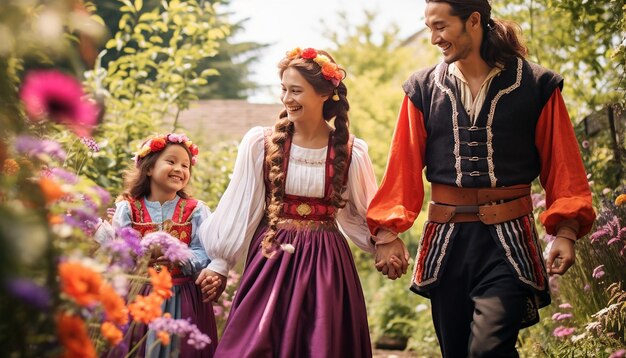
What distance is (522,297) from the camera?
3533mm

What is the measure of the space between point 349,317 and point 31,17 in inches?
90.1

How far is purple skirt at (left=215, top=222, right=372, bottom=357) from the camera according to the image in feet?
12.7

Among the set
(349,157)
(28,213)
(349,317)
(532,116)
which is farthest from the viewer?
(349,157)

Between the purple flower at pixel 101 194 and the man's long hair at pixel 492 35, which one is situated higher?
the man's long hair at pixel 492 35

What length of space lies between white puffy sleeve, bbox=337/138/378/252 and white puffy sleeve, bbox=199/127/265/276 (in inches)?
17.4

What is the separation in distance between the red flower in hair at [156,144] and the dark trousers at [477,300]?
5.67 feet

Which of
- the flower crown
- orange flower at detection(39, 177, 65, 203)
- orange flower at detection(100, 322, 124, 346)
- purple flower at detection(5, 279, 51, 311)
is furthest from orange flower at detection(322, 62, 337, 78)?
purple flower at detection(5, 279, 51, 311)

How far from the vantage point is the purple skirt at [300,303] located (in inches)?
152

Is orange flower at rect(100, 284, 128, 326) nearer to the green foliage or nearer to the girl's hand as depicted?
the girl's hand

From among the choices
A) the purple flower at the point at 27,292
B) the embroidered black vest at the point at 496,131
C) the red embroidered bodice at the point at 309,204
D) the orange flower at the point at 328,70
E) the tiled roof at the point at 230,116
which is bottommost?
the purple flower at the point at 27,292

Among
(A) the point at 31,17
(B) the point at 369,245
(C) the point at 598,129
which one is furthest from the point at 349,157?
(C) the point at 598,129

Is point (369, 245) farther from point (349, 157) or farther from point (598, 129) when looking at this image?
point (598, 129)

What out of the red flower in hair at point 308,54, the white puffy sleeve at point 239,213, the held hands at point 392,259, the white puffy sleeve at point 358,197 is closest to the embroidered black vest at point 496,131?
the held hands at point 392,259

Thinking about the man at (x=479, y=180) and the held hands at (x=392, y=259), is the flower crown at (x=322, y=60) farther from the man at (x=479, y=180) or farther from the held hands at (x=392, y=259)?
the held hands at (x=392, y=259)
